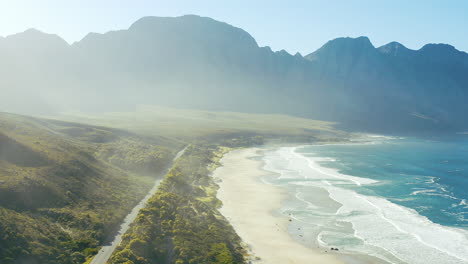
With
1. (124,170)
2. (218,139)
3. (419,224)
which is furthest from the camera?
(218,139)

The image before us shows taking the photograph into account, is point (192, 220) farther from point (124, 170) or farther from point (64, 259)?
point (124, 170)

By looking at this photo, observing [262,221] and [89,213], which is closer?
[89,213]

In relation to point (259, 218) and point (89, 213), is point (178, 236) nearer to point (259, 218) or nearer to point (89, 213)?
point (89, 213)

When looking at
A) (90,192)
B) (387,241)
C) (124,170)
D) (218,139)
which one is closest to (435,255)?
(387,241)

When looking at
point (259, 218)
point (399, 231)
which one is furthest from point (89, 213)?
point (399, 231)

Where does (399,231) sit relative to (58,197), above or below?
below

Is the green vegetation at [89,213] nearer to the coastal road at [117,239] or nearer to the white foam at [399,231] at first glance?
the coastal road at [117,239]

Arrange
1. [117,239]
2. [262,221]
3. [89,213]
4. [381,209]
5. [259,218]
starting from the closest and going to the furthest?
1. [117,239]
2. [89,213]
3. [262,221]
4. [259,218]
5. [381,209]
